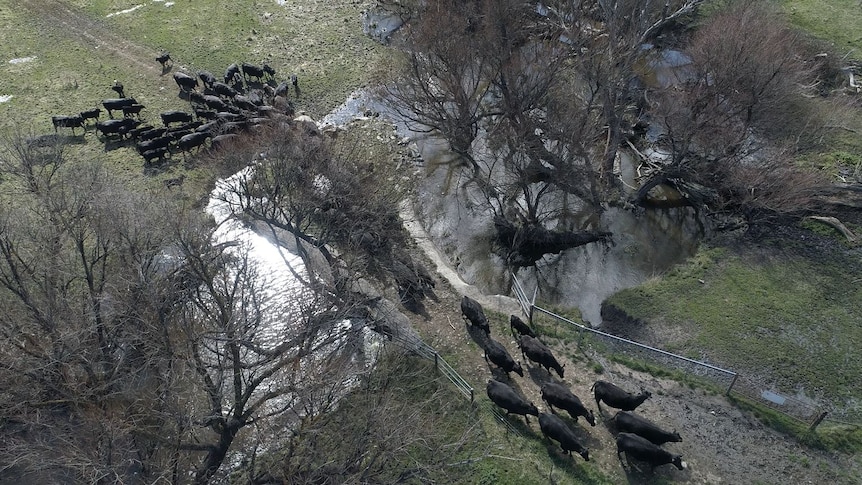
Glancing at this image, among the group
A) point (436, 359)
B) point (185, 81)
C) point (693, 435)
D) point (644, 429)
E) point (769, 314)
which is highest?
point (185, 81)

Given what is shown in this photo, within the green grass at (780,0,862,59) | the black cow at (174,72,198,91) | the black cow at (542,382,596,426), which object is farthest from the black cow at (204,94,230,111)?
the green grass at (780,0,862,59)

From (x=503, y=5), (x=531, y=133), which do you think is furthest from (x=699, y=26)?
(x=531, y=133)

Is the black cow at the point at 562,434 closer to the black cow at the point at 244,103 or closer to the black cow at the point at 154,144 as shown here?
the black cow at the point at 154,144

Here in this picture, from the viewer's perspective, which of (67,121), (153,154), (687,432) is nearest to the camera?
(687,432)

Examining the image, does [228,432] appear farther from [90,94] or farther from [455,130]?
[90,94]

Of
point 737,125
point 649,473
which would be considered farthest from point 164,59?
point 649,473

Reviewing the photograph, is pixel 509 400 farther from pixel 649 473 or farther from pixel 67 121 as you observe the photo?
pixel 67 121
